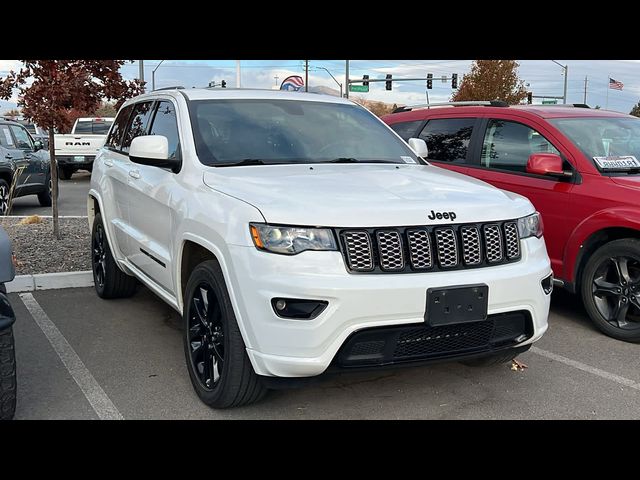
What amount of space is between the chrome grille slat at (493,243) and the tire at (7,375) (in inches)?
98.3

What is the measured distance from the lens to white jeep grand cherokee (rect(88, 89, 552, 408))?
302cm

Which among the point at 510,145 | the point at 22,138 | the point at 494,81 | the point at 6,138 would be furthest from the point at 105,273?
the point at 494,81

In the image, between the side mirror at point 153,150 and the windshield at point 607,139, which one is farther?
the windshield at point 607,139

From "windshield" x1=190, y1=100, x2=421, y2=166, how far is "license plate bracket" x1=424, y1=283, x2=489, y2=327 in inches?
58.2

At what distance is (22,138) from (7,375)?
10661 millimetres

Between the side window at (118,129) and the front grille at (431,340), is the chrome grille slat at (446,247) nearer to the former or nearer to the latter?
the front grille at (431,340)

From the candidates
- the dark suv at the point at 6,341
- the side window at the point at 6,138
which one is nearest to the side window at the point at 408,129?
the dark suv at the point at 6,341

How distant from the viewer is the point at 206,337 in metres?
3.58

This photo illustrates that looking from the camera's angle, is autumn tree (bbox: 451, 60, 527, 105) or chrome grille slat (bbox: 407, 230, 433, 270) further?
autumn tree (bbox: 451, 60, 527, 105)

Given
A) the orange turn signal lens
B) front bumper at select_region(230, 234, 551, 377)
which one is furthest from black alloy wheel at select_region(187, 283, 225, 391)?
the orange turn signal lens

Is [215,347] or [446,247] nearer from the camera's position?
[446,247]

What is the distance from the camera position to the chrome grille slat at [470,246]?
3.28m

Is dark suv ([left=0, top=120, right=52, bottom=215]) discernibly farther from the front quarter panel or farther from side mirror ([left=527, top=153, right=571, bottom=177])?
the front quarter panel

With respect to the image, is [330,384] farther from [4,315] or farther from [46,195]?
[46,195]
